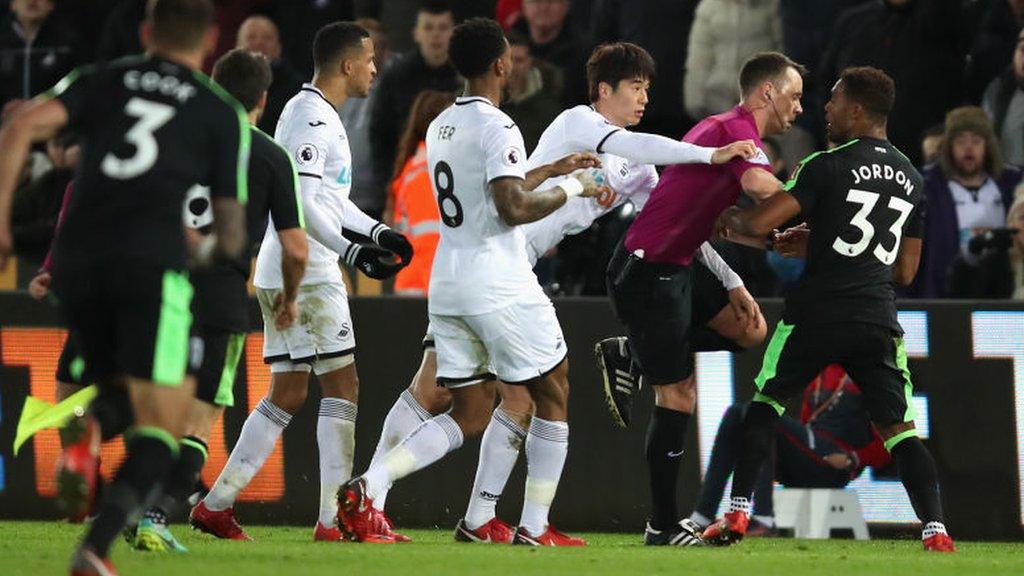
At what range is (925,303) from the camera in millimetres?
11125

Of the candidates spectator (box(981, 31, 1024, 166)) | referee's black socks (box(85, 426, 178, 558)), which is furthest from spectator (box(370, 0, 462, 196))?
referee's black socks (box(85, 426, 178, 558))

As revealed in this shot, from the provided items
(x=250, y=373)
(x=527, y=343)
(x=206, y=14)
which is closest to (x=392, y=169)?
(x=250, y=373)

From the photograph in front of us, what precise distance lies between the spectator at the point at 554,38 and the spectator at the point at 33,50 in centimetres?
370

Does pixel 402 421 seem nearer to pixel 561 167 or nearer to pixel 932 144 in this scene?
pixel 561 167

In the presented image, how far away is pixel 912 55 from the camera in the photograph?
13.7 m

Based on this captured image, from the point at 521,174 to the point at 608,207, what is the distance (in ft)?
3.31

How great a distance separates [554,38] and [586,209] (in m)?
4.89

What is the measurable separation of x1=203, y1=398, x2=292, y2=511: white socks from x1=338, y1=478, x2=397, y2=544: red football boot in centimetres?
67

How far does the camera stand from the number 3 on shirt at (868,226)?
9.43 m

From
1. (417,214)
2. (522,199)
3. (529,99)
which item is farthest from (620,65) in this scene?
(529,99)

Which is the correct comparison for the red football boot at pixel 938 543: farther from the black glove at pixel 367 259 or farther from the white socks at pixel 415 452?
the black glove at pixel 367 259

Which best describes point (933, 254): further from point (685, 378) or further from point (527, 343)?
point (527, 343)

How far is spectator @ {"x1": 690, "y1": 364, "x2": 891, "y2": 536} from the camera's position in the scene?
36.5 ft

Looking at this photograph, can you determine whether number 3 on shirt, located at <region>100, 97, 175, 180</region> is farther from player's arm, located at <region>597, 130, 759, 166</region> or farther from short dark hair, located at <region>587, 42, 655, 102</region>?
short dark hair, located at <region>587, 42, 655, 102</region>
